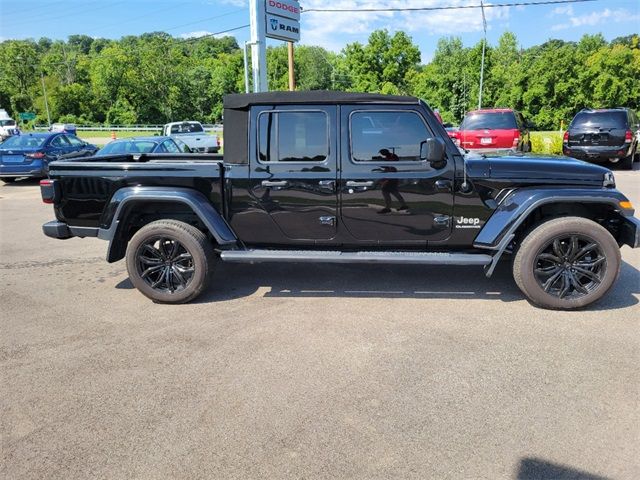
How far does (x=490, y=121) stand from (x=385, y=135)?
11.4m

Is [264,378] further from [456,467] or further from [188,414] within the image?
[456,467]

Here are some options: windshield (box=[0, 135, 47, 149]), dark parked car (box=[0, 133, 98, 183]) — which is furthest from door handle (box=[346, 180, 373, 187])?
windshield (box=[0, 135, 47, 149])

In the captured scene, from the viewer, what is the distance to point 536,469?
8.30 ft

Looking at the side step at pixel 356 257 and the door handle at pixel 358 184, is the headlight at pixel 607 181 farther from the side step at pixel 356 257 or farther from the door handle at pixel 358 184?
the door handle at pixel 358 184

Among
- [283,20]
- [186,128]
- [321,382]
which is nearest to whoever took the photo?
[321,382]

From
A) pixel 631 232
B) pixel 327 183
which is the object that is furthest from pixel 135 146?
pixel 631 232

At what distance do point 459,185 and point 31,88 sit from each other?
83.2m

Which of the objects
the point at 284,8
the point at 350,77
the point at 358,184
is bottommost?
the point at 358,184

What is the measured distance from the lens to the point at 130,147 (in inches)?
451

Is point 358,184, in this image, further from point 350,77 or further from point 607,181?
point 350,77

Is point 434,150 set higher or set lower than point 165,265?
higher

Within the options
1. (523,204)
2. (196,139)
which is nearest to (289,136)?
(523,204)

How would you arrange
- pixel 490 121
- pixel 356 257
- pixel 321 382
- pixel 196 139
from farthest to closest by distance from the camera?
pixel 196 139 → pixel 490 121 → pixel 356 257 → pixel 321 382

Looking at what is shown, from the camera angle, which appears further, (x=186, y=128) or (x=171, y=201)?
(x=186, y=128)
